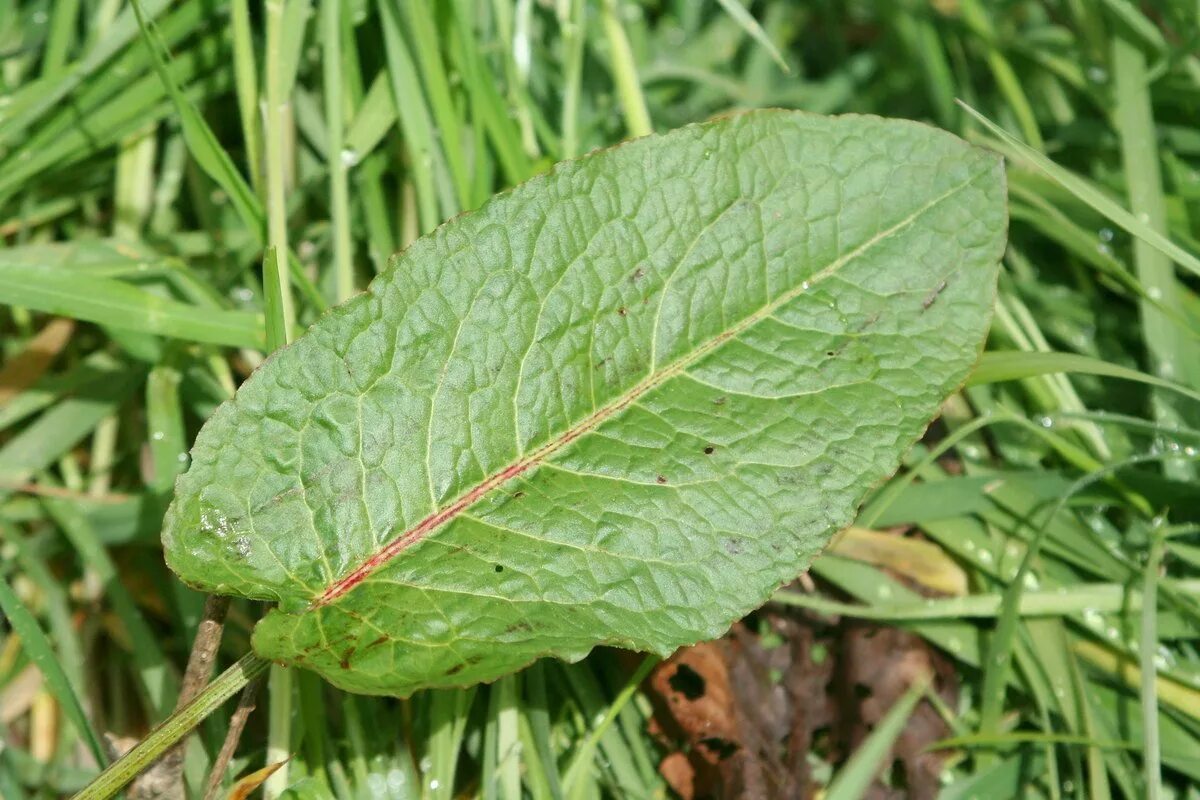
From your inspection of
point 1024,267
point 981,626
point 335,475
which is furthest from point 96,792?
point 1024,267

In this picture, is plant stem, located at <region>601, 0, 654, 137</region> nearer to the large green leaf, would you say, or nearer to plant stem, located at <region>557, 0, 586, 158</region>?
plant stem, located at <region>557, 0, 586, 158</region>

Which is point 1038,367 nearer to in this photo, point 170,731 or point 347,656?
point 347,656

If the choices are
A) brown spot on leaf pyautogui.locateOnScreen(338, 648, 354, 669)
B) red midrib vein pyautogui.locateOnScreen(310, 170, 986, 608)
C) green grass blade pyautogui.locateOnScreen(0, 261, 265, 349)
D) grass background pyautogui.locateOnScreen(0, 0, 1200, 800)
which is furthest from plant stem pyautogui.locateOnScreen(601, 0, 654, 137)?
brown spot on leaf pyautogui.locateOnScreen(338, 648, 354, 669)

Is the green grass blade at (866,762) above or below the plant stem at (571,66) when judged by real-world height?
below

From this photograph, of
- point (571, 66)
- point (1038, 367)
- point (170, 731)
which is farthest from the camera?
point (571, 66)

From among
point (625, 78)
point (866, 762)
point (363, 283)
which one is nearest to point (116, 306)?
point (363, 283)

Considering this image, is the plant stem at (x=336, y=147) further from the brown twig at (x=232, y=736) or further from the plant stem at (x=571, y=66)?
the brown twig at (x=232, y=736)

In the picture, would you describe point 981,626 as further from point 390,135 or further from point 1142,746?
point 390,135

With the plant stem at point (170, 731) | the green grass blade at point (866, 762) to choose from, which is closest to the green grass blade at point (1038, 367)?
the green grass blade at point (866, 762)
